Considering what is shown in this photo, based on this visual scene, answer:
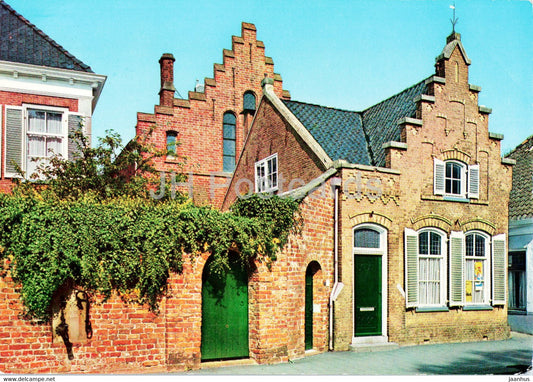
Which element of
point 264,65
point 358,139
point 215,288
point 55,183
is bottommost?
point 215,288

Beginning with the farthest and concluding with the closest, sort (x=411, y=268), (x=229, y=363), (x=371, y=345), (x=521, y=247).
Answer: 1. (x=521, y=247)
2. (x=411, y=268)
3. (x=371, y=345)
4. (x=229, y=363)

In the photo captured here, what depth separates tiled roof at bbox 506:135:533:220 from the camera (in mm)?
18172

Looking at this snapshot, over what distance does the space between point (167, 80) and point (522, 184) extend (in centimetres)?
1482

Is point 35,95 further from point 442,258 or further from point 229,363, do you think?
point 442,258

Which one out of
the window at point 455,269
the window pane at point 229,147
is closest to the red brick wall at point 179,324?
the window at point 455,269

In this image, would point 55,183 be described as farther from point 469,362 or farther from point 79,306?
point 469,362

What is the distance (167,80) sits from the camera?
76.2 ft

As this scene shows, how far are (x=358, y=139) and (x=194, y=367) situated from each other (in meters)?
9.83

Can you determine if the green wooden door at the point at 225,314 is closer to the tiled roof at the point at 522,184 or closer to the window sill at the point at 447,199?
the window sill at the point at 447,199

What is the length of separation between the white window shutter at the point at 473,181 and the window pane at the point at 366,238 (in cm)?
381

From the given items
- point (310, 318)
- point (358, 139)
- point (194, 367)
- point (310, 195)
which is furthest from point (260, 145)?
point (194, 367)

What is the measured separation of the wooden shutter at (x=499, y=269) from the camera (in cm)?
A: 1694

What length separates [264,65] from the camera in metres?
24.2

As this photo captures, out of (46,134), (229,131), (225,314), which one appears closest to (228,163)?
(229,131)
